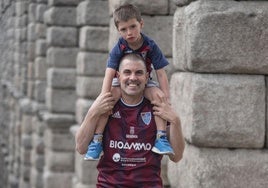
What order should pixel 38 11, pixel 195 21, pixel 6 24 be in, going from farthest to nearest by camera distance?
pixel 6 24 < pixel 38 11 < pixel 195 21

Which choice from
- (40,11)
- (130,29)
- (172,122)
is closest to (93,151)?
(172,122)

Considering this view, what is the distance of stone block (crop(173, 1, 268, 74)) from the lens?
16.7 feet

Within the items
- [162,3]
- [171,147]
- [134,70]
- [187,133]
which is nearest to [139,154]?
[171,147]

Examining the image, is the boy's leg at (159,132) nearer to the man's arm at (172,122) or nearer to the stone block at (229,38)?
the man's arm at (172,122)

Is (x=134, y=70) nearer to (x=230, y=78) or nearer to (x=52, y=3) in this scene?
(x=230, y=78)

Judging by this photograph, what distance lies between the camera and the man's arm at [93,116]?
450 centimetres

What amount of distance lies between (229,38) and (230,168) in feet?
2.84

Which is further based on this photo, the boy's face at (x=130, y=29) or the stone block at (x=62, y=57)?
the stone block at (x=62, y=57)

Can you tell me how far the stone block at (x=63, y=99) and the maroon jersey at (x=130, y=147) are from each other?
854cm

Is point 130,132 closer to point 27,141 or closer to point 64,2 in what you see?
point 64,2

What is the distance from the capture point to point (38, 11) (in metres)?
16.5

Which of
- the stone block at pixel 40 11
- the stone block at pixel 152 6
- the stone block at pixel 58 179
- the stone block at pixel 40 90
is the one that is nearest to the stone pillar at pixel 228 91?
the stone block at pixel 152 6

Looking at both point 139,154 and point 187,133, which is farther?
point 187,133

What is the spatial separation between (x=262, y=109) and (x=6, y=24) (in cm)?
2434
